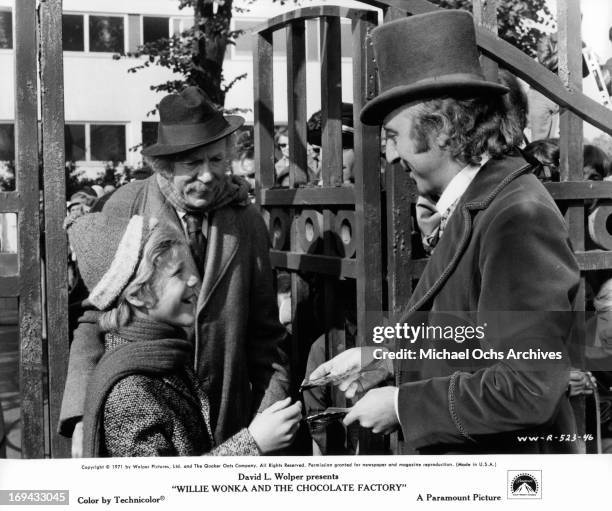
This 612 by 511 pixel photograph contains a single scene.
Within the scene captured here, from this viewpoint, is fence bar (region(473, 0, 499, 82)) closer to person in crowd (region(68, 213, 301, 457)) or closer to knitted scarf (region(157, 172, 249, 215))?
knitted scarf (region(157, 172, 249, 215))

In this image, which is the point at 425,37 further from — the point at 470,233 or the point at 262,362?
the point at 262,362

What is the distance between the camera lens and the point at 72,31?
2508mm

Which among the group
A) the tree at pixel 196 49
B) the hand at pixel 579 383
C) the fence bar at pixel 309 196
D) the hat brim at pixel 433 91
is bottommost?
the hand at pixel 579 383

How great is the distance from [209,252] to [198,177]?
19cm

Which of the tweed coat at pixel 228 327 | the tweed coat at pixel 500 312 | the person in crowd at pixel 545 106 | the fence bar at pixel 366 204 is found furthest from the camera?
the person in crowd at pixel 545 106

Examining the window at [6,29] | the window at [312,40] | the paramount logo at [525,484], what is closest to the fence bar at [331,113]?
the window at [312,40]

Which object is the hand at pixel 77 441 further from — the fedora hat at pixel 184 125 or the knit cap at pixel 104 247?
the fedora hat at pixel 184 125

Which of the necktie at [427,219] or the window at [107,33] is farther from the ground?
the window at [107,33]

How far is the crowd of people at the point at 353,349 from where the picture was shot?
7.06 ft

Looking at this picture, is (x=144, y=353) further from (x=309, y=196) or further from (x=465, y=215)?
(x=309, y=196)

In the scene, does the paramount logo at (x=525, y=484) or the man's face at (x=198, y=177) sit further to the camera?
the man's face at (x=198, y=177)

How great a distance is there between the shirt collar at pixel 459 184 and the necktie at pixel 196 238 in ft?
2.06

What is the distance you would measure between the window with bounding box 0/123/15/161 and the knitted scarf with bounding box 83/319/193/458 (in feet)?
1.85

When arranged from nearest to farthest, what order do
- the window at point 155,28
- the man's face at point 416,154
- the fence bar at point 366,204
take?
the man's face at point 416,154
the window at point 155,28
the fence bar at point 366,204
